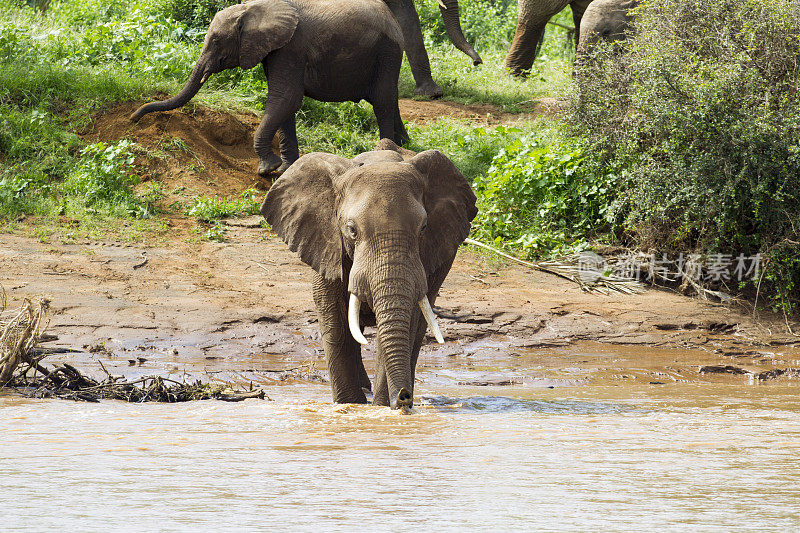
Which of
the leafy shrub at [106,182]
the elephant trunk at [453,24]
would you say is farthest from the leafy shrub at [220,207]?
the elephant trunk at [453,24]

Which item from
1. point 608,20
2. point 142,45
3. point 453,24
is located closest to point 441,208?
point 142,45

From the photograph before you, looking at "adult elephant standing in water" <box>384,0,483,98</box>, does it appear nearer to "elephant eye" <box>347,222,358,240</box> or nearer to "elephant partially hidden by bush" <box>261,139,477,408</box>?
"elephant partially hidden by bush" <box>261,139,477,408</box>

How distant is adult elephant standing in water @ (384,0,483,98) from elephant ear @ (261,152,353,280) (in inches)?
370

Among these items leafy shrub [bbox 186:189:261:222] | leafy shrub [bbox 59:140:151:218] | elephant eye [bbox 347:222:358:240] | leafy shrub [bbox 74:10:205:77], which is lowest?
leafy shrub [bbox 186:189:261:222]

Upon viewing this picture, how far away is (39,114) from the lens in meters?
13.1

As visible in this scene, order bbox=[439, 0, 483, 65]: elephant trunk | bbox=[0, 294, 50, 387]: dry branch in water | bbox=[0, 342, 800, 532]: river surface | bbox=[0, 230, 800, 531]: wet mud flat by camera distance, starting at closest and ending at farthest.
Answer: bbox=[0, 342, 800, 532]: river surface → bbox=[0, 230, 800, 531]: wet mud flat → bbox=[0, 294, 50, 387]: dry branch in water → bbox=[439, 0, 483, 65]: elephant trunk

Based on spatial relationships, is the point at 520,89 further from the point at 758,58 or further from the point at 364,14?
the point at 758,58

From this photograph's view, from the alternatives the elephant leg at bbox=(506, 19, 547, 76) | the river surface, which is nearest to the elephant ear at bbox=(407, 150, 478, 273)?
the river surface

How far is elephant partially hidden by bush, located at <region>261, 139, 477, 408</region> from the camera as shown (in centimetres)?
614

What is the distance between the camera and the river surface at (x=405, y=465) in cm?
417

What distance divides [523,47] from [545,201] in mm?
7487

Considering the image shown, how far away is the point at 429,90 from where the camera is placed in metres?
16.9

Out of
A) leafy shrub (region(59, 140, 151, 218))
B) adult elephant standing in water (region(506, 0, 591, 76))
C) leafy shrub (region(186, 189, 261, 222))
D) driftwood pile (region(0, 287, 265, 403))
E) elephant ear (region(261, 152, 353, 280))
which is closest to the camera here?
elephant ear (region(261, 152, 353, 280))

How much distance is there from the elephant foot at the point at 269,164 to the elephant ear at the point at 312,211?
19.6ft
